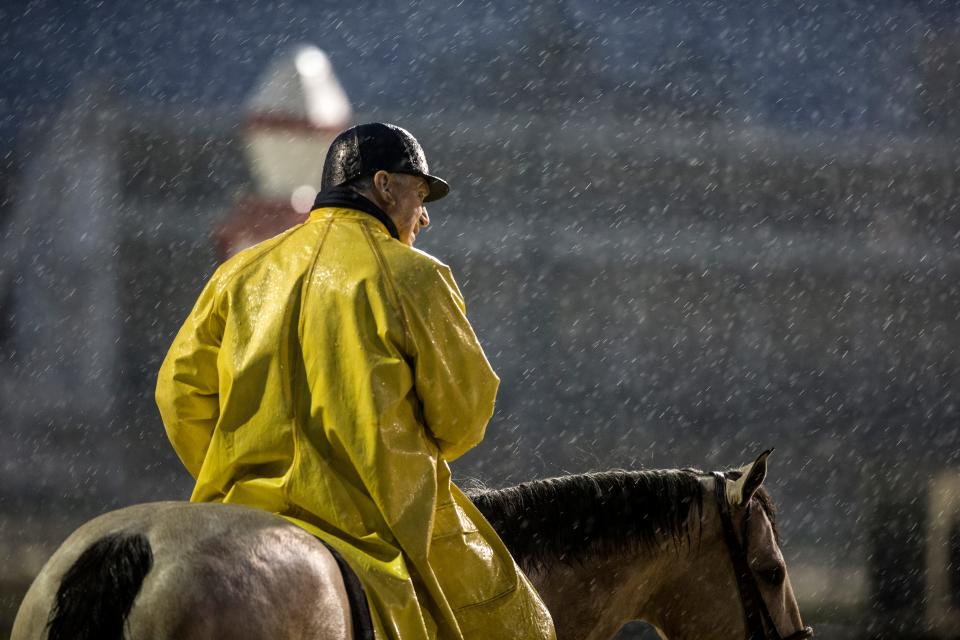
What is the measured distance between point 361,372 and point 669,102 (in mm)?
12720

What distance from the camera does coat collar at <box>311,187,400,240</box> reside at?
1.90 metres

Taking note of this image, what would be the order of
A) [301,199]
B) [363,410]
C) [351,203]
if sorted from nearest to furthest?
[363,410]
[351,203]
[301,199]

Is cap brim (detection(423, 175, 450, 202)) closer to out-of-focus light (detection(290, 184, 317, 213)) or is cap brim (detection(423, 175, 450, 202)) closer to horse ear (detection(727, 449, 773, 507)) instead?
horse ear (detection(727, 449, 773, 507))

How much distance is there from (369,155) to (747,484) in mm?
1179

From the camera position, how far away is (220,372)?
1818 millimetres

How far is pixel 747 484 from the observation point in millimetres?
2402

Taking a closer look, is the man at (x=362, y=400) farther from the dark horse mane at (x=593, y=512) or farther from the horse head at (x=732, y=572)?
the horse head at (x=732, y=572)

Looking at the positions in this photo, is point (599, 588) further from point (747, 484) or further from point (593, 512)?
point (747, 484)

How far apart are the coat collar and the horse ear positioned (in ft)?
3.39

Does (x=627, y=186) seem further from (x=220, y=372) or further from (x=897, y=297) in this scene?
(x=220, y=372)

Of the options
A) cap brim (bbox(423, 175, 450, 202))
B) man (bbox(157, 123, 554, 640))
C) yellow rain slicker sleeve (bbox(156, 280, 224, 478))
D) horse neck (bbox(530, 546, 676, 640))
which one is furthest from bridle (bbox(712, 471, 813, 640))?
yellow rain slicker sleeve (bbox(156, 280, 224, 478))

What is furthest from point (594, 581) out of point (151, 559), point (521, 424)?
point (521, 424)

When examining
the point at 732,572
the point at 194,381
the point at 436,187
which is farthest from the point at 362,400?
the point at 732,572

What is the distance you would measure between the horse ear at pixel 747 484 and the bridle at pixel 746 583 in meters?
0.02
